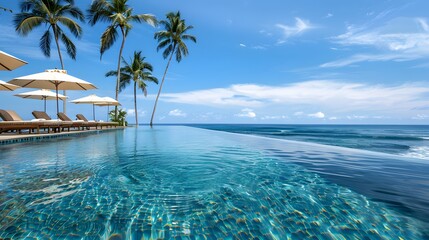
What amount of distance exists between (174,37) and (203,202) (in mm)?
23710

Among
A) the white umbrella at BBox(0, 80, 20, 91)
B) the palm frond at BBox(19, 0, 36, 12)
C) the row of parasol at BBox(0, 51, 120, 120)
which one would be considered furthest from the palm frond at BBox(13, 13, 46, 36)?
the white umbrella at BBox(0, 80, 20, 91)

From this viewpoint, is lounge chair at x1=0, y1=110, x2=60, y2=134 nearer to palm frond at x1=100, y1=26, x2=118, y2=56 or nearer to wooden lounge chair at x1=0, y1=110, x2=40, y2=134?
wooden lounge chair at x1=0, y1=110, x2=40, y2=134

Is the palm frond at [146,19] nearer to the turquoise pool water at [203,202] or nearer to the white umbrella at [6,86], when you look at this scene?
the white umbrella at [6,86]

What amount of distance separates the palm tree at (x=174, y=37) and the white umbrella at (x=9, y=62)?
18.2 m

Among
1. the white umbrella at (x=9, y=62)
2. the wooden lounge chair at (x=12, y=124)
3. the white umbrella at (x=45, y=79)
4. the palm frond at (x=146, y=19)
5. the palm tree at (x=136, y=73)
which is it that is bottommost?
the wooden lounge chair at (x=12, y=124)

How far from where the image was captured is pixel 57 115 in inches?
471

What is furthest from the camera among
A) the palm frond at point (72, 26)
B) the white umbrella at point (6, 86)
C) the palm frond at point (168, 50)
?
the palm frond at point (168, 50)

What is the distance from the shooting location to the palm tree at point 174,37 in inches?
933

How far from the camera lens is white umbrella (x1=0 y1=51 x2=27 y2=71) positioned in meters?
6.36

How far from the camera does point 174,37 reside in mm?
23719

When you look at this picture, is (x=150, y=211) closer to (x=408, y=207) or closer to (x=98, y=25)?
(x=408, y=207)

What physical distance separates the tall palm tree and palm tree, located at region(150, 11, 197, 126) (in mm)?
8652

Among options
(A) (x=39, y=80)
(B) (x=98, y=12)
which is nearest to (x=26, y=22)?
(B) (x=98, y=12)

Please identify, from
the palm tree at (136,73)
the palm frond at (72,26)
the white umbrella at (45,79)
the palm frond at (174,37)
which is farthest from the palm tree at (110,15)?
the white umbrella at (45,79)
